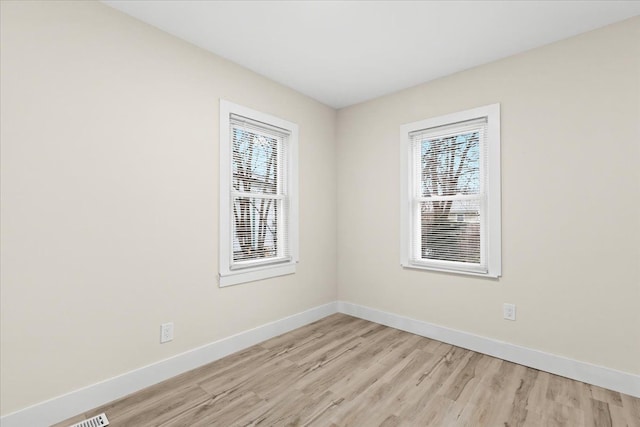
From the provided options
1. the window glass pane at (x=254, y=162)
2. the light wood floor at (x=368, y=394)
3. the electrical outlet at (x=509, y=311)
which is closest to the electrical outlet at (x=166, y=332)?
the light wood floor at (x=368, y=394)

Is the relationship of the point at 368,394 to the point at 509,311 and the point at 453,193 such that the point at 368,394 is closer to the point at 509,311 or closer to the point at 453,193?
the point at 509,311

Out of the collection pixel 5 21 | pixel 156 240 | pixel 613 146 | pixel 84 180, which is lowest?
pixel 156 240

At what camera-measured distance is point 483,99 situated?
111 inches

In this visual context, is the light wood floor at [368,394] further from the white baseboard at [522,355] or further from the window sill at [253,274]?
the window sill at [253,274]

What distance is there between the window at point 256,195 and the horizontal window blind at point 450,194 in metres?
1.36

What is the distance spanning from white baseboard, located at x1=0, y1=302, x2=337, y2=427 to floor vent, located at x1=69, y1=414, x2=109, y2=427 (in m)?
0.13

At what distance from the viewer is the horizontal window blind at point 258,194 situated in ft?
9.48

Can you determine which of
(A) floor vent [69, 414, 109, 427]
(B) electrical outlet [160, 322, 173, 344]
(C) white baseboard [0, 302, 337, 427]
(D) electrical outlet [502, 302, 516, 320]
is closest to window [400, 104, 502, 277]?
(D) electrical outlet [502, 302, 516, 320]

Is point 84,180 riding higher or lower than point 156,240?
higher

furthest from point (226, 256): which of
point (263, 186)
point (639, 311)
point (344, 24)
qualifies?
point (639, 311)

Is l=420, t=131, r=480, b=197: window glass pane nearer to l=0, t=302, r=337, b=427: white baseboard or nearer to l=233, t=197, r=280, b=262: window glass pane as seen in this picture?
l=233, t=197, r=280, b=262: window glass pane

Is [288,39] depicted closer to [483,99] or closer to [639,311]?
[483,99]

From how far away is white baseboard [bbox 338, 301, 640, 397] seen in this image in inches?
85.3

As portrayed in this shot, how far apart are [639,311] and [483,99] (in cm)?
199
